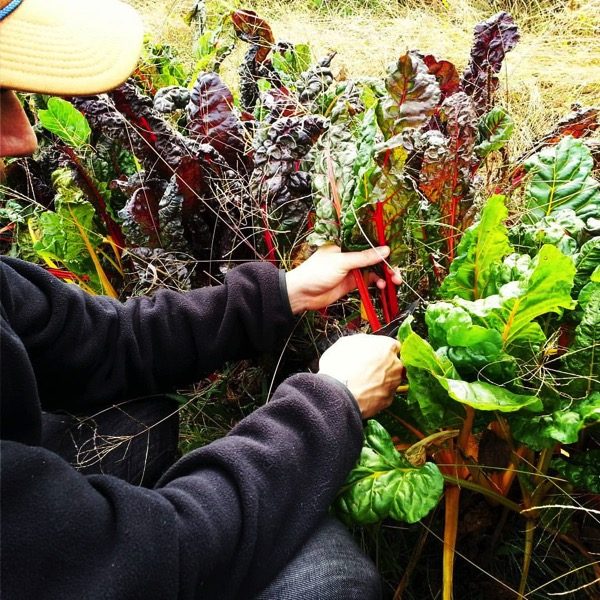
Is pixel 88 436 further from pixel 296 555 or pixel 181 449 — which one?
pixel 296 555

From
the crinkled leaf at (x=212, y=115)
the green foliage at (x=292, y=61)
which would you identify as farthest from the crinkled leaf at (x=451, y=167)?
the green foliage at (x=292, y=61)

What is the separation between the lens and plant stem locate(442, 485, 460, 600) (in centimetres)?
118

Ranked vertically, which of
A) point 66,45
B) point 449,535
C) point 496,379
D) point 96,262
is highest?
point 66,45

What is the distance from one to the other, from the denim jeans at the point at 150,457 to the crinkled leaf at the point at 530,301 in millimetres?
468

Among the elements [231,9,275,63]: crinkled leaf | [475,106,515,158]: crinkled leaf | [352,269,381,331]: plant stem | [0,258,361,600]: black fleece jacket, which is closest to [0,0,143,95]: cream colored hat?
[0,258,361,600]: black fleece jacket

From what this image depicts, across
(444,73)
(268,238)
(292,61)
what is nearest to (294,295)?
(268,238)

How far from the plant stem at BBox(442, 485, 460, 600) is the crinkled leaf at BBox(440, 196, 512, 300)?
1.23ft

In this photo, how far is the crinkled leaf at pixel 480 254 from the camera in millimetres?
1118

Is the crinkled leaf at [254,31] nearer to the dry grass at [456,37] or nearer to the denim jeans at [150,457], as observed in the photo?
the dry grass at [456,37]

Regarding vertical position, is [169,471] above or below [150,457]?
above

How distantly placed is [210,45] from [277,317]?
4.73 feet

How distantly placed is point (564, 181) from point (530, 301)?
0.45 meters

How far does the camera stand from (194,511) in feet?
3.19

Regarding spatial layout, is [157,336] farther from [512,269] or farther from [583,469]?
[583,469]
